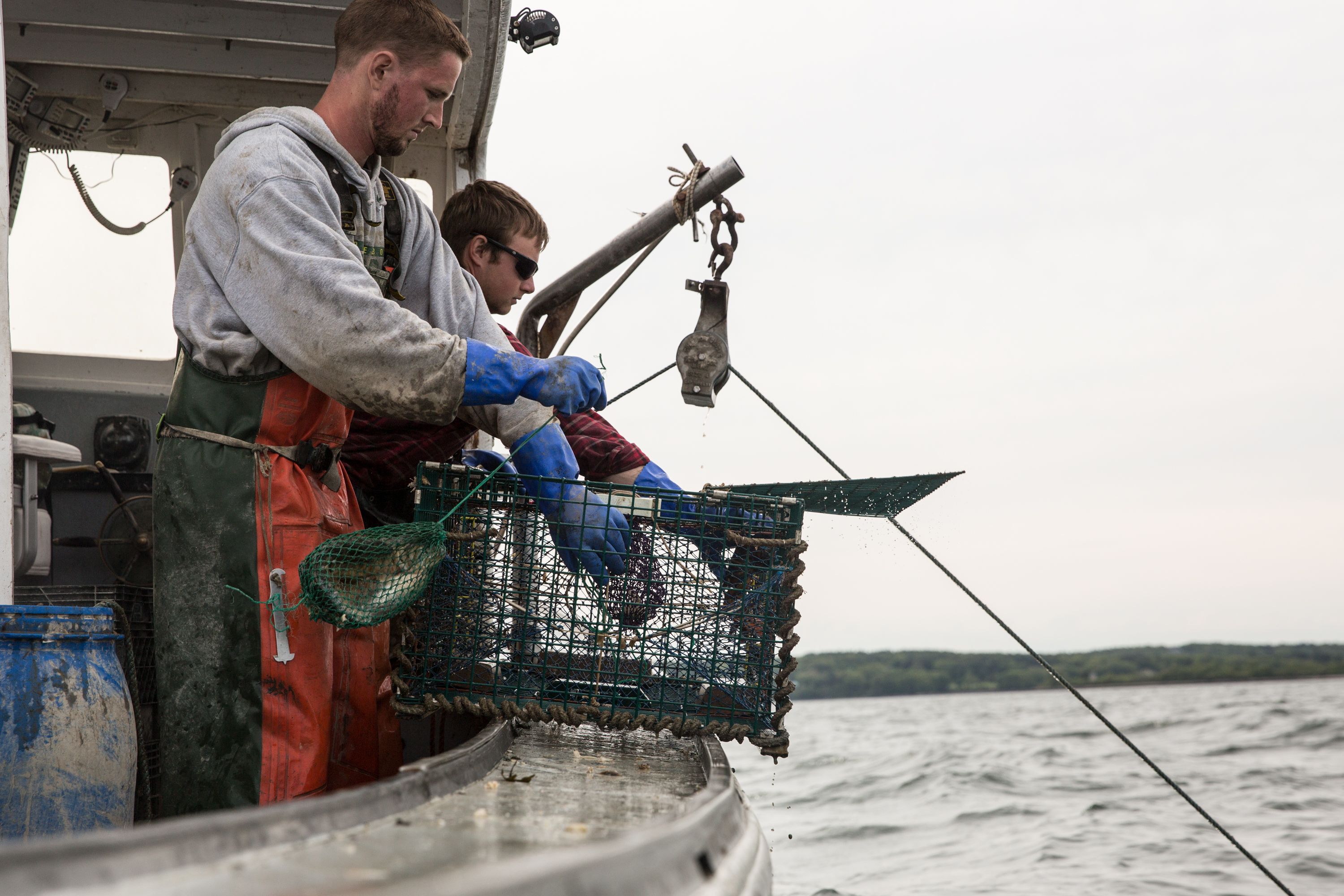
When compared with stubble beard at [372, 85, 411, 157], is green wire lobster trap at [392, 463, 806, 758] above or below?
below

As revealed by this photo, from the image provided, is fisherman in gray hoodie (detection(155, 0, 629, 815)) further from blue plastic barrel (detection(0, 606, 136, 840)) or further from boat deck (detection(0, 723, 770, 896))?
boat deck (detection(0, 723, 770, 896))

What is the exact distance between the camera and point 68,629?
7.36ft

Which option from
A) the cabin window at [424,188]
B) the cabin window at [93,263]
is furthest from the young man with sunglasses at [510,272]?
the cabin window at [93,263]

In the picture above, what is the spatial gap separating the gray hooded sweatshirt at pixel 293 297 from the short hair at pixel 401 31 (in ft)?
0.92

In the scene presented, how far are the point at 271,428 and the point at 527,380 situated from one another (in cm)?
55

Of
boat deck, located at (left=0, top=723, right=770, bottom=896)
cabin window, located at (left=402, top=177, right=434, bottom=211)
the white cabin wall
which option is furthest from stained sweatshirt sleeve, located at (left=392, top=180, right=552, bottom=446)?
cabin window, located at (left=402, top=177, right=434, bottom=211)

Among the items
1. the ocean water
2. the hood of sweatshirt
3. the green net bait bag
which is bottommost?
the ocean water

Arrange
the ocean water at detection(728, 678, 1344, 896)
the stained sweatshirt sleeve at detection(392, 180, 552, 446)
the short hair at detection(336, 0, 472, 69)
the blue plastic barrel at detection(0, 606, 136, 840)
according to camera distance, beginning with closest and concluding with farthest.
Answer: the blue plastic barrel at detection(0, 606, 136, 840) < the short hair at detection(336, 0, 472, 69) < the stained sweatshirt sleeve at detection(392, 180, 552, 446) < the ocean water at detection(728, 678, 1344, 896)

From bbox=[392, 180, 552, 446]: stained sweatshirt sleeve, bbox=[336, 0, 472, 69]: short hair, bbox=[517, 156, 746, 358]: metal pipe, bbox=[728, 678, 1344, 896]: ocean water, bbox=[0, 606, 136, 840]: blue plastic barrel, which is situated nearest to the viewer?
bbox=[0, 606, 136, 840]: blue plastic barrel

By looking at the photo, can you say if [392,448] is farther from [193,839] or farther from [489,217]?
[193,839]

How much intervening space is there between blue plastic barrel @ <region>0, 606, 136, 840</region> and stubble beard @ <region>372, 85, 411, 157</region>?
4.07ft

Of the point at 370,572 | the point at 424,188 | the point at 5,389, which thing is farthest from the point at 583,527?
the point at 424,188

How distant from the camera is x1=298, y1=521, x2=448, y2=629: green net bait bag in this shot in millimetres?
2168

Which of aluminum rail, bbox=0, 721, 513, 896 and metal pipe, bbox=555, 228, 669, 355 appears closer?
aluminum rail, bbox=0, 721, 513, 896
